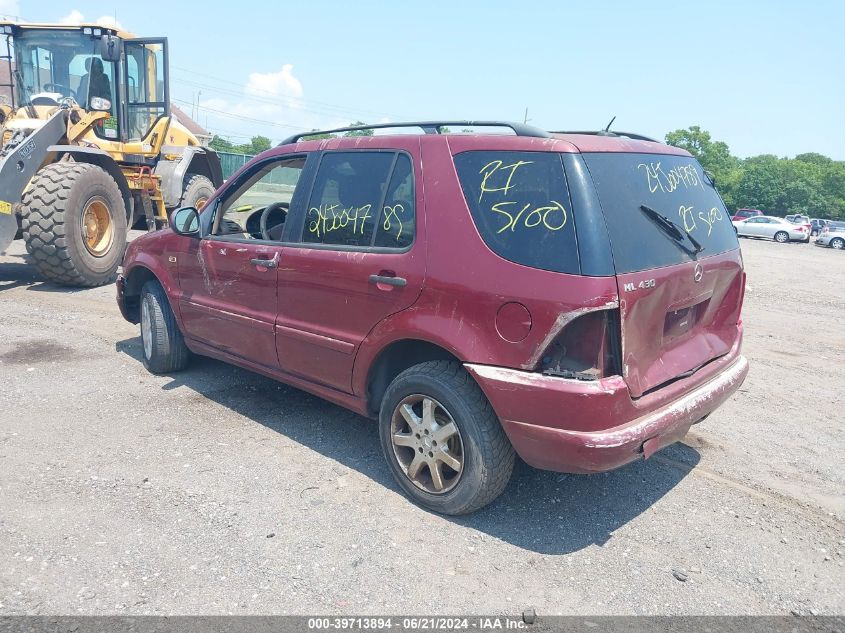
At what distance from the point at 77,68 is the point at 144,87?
954mm

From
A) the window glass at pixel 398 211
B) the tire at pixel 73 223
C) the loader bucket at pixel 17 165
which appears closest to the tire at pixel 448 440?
the window glass at pixel 398 211

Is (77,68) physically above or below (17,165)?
above

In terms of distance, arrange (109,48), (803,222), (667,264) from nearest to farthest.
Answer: (667,264) < (109,48) < (803,222)

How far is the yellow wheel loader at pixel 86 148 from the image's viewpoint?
805cm

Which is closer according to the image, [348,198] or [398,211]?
[398,211]

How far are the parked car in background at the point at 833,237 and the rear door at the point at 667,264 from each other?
33.8 metres

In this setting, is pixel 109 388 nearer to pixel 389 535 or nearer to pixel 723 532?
pixel 389 535

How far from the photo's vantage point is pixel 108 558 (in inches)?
117

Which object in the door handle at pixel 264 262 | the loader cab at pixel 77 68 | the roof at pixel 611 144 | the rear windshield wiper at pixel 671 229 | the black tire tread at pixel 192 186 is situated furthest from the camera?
the black tire tread at pixel 192 186

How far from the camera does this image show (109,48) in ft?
29.8

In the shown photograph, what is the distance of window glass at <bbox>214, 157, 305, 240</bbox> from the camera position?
4.50 m

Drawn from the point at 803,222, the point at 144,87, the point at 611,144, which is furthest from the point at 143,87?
the point at 803,222

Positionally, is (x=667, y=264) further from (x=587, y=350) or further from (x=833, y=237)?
(x=833, y=237)

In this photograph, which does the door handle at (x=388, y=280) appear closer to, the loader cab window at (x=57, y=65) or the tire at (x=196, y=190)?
the tire at (x=196, y=190)
